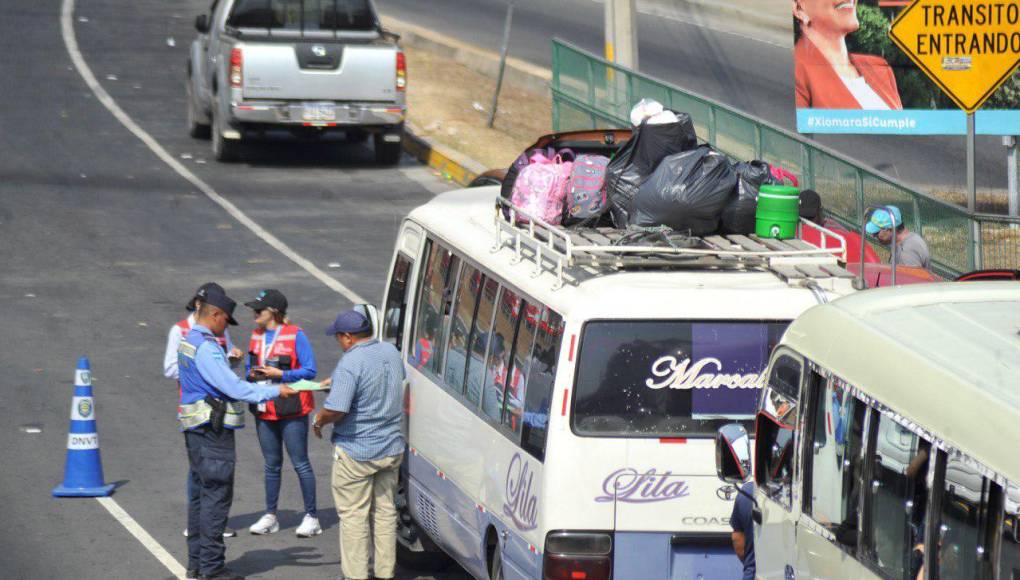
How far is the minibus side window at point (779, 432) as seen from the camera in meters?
7.21

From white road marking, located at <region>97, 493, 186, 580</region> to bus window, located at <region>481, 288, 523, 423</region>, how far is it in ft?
8.58

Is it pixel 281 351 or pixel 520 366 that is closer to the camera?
pixel 520 366

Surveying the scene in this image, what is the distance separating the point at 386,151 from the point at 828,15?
23.4ft

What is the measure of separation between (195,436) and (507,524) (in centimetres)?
241

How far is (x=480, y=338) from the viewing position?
9484 millimetres

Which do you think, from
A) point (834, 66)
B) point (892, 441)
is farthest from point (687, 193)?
point (834, 66)

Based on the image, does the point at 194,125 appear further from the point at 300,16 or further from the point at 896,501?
the point at 896,501

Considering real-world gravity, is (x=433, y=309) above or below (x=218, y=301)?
below

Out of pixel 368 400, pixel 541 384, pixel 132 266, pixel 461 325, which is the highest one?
pixel 541 384

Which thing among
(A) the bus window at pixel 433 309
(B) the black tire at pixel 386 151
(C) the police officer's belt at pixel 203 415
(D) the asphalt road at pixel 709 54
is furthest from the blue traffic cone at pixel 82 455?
(D) the asphalt road at pixel 709 54

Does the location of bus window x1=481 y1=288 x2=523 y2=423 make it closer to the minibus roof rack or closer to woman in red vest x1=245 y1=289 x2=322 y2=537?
the minibus roof rack

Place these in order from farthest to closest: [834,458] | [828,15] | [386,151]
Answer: [386,151]
[828,15]
[834,458]

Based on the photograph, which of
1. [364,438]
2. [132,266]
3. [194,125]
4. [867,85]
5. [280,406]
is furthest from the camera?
[194,125]

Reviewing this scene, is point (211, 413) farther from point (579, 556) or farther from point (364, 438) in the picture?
point (579, 556)
